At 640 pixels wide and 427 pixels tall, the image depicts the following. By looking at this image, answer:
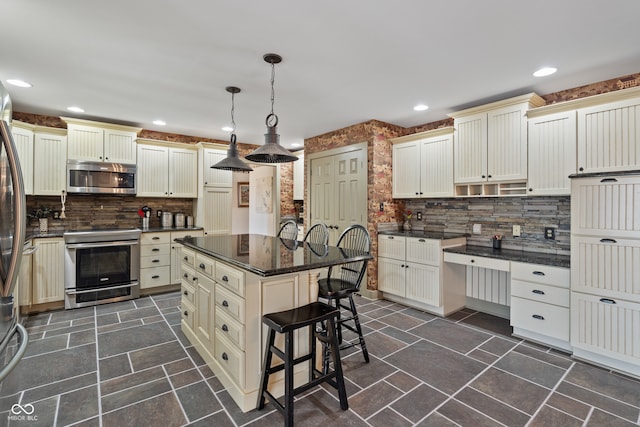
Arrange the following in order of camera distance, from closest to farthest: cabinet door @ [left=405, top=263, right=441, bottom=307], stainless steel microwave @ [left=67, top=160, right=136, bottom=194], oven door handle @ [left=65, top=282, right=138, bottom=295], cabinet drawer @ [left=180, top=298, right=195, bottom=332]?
cabinet drawer @ [left=180, top=298, right=195, bottom=332] < cabinet door @ [left=405, top=263, right=441, bottom=307] < oven door handle @ [left=65, top=282, right=138, bottom=295] < stainless steel microwave @ [left=67, top=160, right=136, bottom=194]

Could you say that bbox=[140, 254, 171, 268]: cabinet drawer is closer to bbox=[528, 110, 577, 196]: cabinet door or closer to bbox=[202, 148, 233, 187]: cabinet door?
bbox=[202, 148, 233, 187]: cabinet door

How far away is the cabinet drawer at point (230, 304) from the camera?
6.54 feet

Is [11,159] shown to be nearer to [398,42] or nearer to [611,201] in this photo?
[398,42]

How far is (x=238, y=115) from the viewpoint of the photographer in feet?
13.5

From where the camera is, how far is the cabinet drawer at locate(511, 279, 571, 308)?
274 centimetres

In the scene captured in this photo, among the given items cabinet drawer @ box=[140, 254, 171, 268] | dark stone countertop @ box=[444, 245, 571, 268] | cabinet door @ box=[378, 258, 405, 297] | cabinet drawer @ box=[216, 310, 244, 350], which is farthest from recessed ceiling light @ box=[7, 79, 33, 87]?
dark stone countertop @ box=[444, 245, 571, 268]

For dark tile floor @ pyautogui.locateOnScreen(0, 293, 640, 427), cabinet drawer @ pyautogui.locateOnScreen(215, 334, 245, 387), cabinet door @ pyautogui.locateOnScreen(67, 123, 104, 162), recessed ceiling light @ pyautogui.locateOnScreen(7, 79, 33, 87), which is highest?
recessed ceiling light @ pyautogui.locateOnScreen(7, 79, 33, 87)

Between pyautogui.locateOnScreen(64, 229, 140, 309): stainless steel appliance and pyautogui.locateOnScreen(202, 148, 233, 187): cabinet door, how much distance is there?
1.32 meters

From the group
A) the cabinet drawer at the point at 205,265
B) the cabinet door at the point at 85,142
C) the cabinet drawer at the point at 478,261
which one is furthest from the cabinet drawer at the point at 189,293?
the cabinet drawer at the point at 478,261

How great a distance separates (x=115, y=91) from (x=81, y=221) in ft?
7.44

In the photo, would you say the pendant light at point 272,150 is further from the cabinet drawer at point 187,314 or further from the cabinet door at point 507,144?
the cabinet door at point 507,144

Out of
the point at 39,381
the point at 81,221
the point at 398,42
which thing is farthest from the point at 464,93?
the point at 81,221

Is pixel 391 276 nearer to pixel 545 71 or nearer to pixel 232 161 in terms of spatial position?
pixel 232 161

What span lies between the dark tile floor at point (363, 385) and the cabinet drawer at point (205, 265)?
2.51 ft
